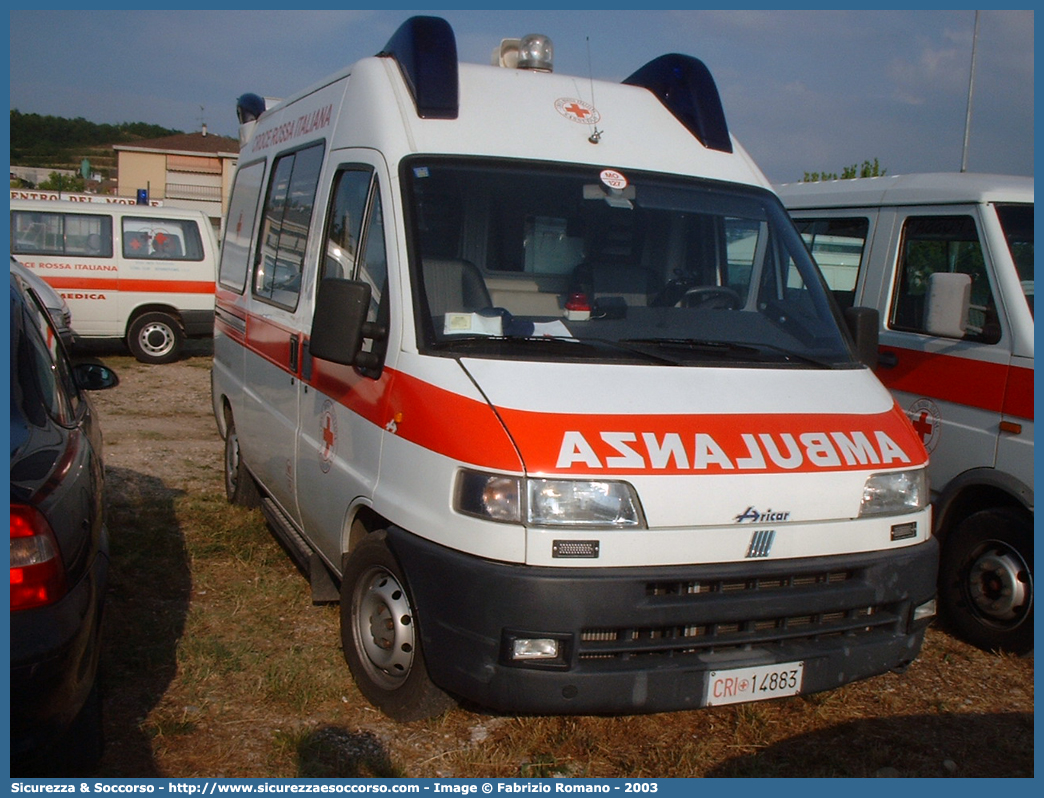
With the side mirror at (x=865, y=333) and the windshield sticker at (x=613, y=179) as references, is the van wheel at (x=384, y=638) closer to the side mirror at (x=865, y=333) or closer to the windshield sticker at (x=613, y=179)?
the windshield sticker at (x=613, y=179)

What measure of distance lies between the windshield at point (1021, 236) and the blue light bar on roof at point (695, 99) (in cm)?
151

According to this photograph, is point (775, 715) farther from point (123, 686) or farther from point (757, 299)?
point (123, 686)

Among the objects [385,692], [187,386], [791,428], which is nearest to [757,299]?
[791,428]

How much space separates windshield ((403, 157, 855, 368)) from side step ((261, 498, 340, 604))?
5.00ft

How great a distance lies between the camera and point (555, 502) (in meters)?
3.14

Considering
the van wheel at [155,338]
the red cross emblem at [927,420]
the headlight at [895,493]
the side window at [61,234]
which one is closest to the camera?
the headlight at [895,493]

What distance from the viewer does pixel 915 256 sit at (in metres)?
5.45

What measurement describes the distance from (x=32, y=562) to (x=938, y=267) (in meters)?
4.56

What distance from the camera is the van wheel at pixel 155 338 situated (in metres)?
14.5

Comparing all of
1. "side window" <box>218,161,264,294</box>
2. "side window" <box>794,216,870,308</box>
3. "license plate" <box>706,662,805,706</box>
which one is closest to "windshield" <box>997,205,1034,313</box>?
"side window" <box>794,216,870,308</box>

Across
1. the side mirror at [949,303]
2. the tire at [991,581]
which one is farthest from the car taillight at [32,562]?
the tire at [991,581]

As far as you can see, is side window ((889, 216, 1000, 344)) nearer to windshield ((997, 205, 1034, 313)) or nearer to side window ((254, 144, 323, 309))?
windshield ((997, 205, 1034, 313))

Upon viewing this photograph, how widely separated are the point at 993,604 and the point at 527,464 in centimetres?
298

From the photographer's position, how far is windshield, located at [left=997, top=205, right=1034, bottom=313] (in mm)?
4809
